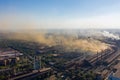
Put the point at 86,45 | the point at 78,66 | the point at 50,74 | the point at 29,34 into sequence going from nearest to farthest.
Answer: the point at 50,74
the point at 78,66
the point at 86,45
the point at 29,34

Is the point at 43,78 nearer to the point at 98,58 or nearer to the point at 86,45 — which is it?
the point at 98,58

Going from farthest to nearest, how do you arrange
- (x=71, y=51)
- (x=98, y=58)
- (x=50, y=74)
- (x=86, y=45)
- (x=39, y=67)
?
1. (x=86, y=45)
2. (x=71, y=51)
3. (x=98, y=58)
4. (x=39, y=67)
5. (x=50, y=74)

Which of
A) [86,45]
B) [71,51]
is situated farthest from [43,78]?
[86,45]

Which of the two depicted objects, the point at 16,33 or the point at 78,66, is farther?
the point at 16,33

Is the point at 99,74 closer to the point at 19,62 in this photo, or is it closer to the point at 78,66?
the point at 78,66

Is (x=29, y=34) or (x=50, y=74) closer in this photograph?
(x=50, y=74)

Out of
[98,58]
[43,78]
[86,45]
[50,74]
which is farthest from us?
[86,45]

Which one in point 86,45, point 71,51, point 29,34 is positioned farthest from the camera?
point 29,34

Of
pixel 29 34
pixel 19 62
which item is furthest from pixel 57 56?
pixel 29 34
